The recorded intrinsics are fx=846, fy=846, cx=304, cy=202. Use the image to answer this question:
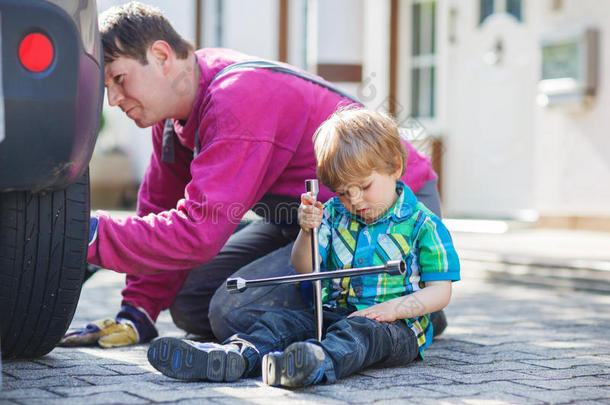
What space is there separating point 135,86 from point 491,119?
549 cm

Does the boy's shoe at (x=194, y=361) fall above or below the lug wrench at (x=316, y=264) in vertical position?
below

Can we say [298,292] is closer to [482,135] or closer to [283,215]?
[283,215]

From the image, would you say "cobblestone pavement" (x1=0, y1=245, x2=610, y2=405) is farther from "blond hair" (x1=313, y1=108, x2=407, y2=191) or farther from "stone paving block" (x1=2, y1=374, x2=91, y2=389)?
"blond hair" (x1=313, y1=108, x2=407, y2=191)

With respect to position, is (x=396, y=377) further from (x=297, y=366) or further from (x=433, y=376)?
(x=297, y=366)

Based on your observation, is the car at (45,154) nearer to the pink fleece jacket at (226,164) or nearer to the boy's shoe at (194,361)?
the pink fleece jacket at (226,164)

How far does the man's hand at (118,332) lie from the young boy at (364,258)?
67cm

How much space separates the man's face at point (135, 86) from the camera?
8.30 feet

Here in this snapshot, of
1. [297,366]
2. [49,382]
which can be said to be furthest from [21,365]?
[297,366]

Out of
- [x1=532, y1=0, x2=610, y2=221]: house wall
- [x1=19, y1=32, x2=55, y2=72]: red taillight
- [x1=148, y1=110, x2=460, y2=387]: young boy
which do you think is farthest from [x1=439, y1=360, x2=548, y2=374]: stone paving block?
[x1=532, y1=0, x2=610, y2=221]: house wall

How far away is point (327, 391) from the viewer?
210 cm

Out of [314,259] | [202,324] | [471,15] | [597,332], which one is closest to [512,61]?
[471,15]

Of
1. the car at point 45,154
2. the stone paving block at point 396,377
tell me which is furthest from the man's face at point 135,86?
the stone paving block at point 396,377

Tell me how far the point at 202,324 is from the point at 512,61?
510 cm

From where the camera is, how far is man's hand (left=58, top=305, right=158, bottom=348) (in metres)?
2.86
